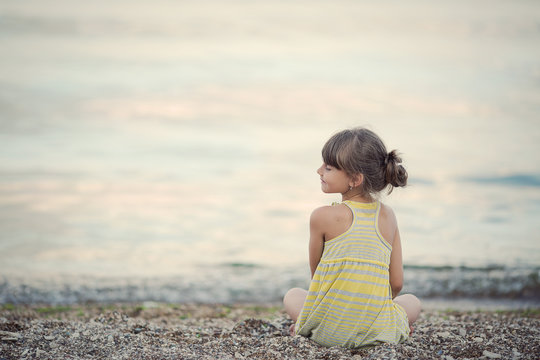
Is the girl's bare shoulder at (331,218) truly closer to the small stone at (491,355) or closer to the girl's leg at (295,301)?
the girl's leg at (295,301)

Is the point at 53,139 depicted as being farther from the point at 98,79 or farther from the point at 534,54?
the point at 534,54

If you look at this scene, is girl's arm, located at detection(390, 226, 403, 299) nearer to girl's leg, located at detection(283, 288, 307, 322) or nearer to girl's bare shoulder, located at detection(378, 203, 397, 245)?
girl's bare shoulder, located at detection(378, 203, 397, 245)

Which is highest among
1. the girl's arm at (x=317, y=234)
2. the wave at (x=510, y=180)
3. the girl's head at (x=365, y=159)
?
the girl's head at (x=365, y=159)

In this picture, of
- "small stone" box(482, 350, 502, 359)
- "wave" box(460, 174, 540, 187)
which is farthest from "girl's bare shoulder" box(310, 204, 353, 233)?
"wave" box(460, 174, 540, 187)

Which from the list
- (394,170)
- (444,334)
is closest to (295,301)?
(444,334)

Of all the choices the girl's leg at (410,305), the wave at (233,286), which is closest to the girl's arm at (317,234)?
the girl's leg at (410,305)

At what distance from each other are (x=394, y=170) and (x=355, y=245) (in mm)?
605

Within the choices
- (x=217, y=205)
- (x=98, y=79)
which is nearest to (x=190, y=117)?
(x=98, y=79)

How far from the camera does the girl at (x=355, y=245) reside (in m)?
3.94

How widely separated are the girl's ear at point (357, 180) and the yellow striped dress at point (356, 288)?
141 millimetres

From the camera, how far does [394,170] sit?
12.9 feet

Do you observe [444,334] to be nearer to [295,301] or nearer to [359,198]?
→ [295,301]

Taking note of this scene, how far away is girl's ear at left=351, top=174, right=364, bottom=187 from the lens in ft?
13.0

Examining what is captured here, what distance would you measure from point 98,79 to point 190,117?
5.00 m
